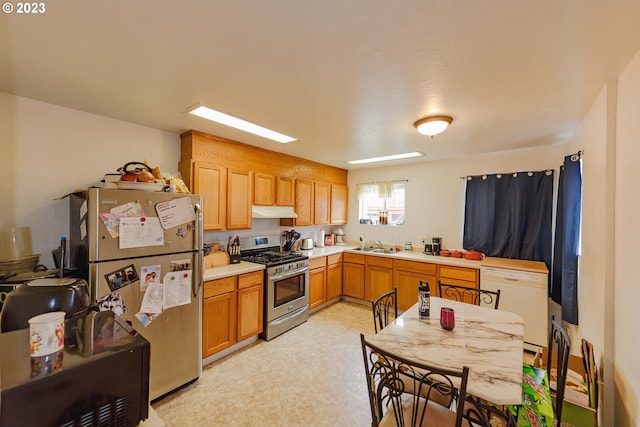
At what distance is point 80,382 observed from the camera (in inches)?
28.2

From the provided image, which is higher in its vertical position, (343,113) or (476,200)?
(343,113)

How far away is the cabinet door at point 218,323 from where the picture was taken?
2.52 m

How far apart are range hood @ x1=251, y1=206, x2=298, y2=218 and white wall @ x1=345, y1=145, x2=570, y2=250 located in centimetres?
179

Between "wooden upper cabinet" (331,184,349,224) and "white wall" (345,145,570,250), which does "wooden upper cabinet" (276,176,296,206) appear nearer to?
"wooden upper cabinet" (331,184,349,224)

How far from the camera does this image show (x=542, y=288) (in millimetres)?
2873

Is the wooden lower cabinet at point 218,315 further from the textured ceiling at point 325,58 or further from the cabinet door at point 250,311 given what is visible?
the textured ceiling at point 325,58

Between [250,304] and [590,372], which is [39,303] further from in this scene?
[590,372]

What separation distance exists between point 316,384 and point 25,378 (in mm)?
2129

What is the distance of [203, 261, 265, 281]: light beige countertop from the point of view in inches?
101

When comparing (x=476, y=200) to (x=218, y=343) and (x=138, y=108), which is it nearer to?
(x=218, y=343)

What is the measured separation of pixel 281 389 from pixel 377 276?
2.27 meters

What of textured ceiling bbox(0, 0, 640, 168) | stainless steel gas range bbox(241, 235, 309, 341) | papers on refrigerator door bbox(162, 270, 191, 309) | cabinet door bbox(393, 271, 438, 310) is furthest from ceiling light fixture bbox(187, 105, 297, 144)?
cabinet door bbox(393, 271, 438, 310)

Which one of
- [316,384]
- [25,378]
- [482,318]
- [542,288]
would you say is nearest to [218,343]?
[316,384]

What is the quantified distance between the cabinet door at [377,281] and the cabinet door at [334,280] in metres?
0.47
